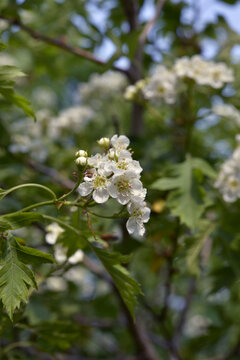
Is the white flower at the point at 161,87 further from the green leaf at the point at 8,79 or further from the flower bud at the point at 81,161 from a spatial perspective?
the flower bud at the point at 81,161

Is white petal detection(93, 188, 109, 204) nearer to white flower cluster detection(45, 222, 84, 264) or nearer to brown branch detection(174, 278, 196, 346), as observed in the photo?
white flower cluster detection(45, 222, 84, 264)

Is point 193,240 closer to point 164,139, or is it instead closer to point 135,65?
point 164,139

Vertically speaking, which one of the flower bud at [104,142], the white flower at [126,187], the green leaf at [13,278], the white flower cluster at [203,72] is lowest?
the green leaf at [13,278]

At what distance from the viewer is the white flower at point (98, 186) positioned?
1434 mm

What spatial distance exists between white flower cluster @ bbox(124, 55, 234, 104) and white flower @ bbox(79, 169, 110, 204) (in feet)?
4.89

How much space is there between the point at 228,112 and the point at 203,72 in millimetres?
364

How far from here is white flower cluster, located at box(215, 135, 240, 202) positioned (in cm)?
257

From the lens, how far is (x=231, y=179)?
2.58 metres

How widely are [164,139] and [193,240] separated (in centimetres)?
97

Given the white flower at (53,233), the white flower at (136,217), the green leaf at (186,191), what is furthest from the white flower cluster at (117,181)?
the green leaf at (186,191)

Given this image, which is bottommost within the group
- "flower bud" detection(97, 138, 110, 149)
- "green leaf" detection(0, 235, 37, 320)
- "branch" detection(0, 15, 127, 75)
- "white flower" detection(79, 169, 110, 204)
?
"green leaf" detection(0, 235, 37, 320)

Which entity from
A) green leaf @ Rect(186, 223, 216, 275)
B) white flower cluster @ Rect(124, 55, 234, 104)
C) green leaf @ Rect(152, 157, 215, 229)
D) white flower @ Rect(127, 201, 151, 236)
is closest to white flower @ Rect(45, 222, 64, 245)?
white flower @ Rect(127, 201, 151, 236)

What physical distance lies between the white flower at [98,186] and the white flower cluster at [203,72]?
1.49m

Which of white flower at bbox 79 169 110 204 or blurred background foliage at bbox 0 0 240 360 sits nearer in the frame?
white flower at bbox 79 169 110 204
